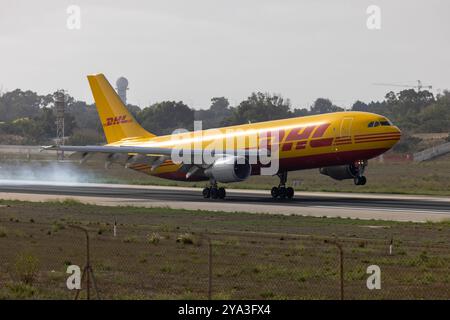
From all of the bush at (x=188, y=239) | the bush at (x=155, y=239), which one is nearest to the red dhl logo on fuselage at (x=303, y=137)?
the bush at (x=188, y=239)

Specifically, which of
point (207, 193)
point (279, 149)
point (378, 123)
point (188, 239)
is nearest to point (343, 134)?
point (378, 123)

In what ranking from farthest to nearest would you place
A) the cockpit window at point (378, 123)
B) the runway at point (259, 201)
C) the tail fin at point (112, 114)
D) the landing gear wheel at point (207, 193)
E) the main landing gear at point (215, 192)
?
the tail fin at point (112, 114) < the landing gear wheel at point (207, 193) < the main landing gear at point (215, 192) < the cockpit window at point (378, 123) < the runway at point (259, 201)

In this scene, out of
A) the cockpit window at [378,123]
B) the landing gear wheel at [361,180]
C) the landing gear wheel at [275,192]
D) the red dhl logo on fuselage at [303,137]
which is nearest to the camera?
the cockpit window at [378,123]

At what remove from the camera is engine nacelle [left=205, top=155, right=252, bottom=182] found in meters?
58.2

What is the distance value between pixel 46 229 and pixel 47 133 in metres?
134

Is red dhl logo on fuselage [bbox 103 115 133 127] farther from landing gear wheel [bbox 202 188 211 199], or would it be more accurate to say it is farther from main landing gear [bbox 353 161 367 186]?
main landing gear [bbox 353 161 367 186]

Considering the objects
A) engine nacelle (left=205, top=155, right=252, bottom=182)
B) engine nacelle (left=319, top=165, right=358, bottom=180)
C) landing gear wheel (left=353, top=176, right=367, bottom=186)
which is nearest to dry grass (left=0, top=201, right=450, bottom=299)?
engine nacelle (left=205, top=155, right=252, bottom=182)

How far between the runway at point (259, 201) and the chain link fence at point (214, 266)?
12.9m

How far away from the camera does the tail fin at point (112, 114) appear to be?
235ft

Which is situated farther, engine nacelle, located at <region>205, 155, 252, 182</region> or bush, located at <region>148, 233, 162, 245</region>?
engine nacelle, located at <region>205, 155, 252, 182</region>

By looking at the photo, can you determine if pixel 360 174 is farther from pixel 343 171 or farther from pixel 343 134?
pixel 343 134

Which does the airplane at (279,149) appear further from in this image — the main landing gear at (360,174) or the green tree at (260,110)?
the green tree at (260,110)
